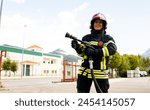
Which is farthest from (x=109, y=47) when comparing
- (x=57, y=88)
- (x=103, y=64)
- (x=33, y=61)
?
(x=33, y=61)

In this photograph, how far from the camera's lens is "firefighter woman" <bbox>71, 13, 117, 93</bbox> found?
13.6 feet

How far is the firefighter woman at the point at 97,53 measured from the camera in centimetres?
415

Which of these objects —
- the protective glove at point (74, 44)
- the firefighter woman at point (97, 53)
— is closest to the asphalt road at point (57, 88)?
the firefighter woman at point (97, 53)

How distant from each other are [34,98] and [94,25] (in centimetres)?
142

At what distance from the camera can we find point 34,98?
3246 mm

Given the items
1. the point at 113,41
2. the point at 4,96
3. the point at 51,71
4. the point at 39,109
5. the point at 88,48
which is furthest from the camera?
the point at 51,71

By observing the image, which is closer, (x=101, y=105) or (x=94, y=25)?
(x=101, y=105)

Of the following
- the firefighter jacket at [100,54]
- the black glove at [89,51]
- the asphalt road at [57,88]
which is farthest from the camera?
the asphalt road at [57,88]

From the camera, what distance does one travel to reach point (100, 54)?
4137 mm

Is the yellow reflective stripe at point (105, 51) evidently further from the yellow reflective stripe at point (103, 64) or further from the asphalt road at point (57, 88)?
the asphalt road at point (57, 88)

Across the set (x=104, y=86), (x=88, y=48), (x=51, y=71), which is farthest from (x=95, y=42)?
(x=51, y=71)

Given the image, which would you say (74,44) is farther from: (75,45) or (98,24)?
(98,24)

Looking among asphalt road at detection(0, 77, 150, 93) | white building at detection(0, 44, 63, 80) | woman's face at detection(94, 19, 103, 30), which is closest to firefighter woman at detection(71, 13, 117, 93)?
woman's face at detection(94, 19, 103, 30)

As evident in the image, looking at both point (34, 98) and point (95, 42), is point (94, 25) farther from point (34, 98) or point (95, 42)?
point (34, 98)
